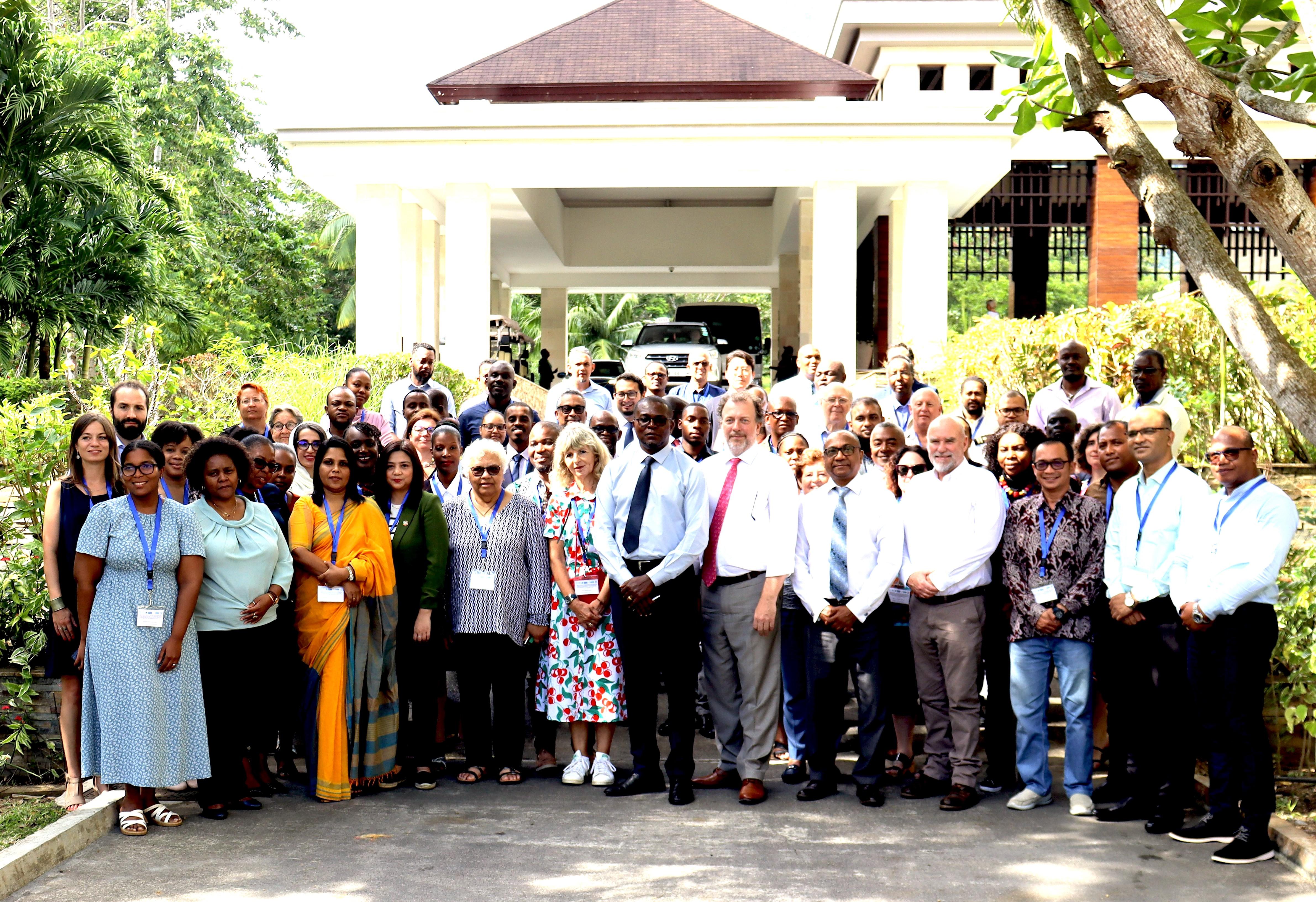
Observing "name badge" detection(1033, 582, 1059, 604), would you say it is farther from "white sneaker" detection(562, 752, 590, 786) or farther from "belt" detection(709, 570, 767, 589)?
"white sneaker" detection(562, 752, 590, 786)

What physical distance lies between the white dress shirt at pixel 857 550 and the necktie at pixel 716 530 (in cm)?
43

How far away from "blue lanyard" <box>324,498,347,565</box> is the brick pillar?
65.1 feet

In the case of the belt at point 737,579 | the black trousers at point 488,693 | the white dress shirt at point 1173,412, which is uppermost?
the white dress shirt at point 1173,412

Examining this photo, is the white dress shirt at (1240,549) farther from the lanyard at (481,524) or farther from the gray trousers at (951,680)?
the lanyard at (481,524)

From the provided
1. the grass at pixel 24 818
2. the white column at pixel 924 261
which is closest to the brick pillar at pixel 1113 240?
the white column at pixel 924 261

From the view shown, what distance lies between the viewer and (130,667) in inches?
239

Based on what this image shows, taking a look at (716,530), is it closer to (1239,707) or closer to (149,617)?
(1239,707)

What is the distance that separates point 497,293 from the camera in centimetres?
3081

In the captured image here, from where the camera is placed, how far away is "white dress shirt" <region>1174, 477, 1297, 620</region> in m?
5.64

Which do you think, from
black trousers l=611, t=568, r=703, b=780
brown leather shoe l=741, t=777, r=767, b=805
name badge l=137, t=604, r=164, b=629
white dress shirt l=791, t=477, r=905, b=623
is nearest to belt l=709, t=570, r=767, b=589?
black trousers l=611, t=568, r=703, b=780

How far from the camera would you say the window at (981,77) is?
84.0ft

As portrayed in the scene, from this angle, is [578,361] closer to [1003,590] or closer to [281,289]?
[1003,590]

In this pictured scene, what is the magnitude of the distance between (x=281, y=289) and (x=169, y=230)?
38.5 ft

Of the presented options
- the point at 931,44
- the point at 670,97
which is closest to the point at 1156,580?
the point at 670,97
